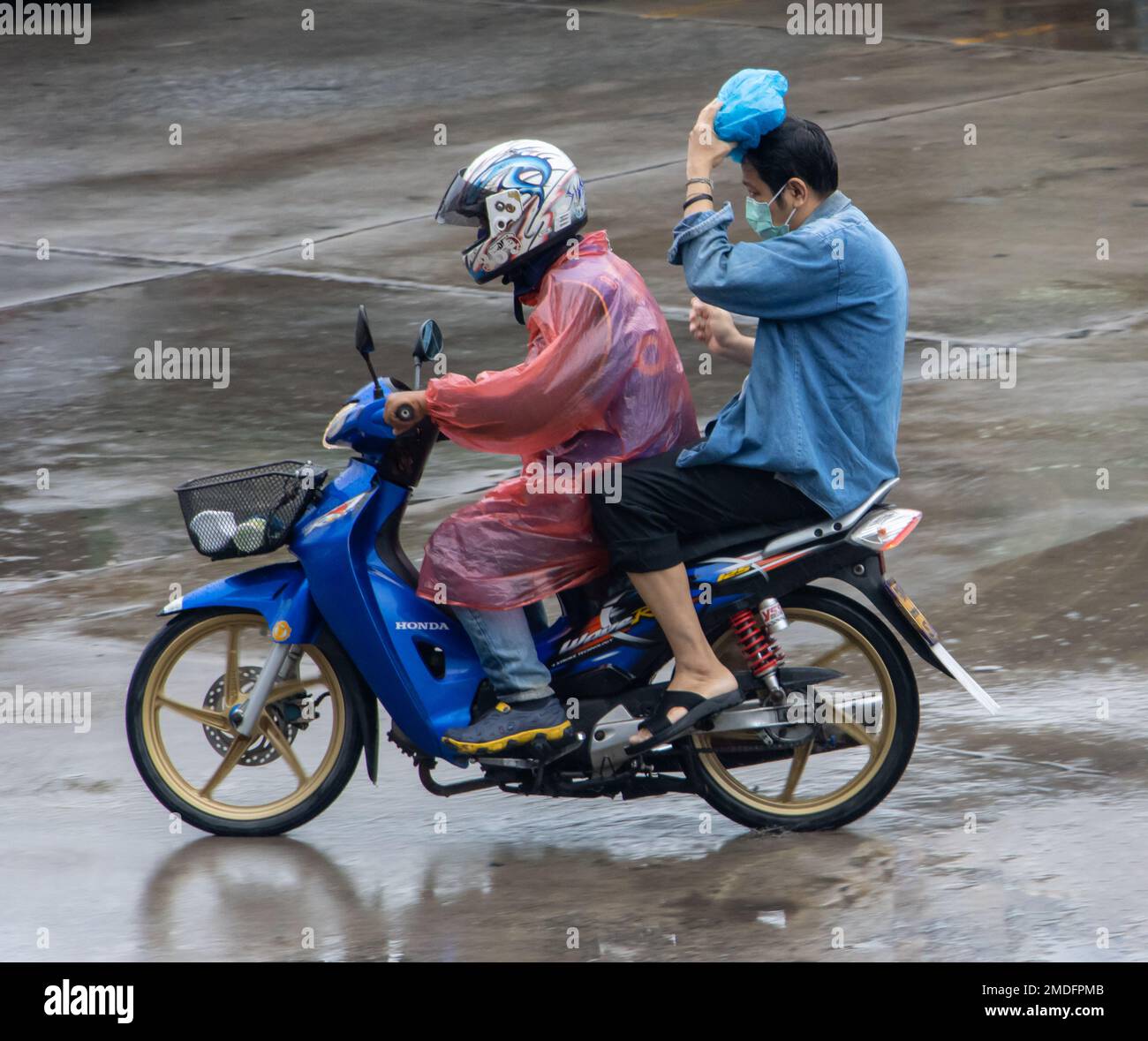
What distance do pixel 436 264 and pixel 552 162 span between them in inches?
272

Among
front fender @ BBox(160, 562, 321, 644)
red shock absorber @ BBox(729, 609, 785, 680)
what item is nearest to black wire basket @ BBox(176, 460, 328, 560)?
front fender @ BBox(160, 562, 321, 644)

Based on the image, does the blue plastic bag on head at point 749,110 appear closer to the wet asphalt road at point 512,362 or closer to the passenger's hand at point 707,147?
the passenger's hand at point 707,147

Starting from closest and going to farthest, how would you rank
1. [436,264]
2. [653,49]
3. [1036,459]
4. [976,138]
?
[1036,459] → [436,264] → [976,138] → [653,49]

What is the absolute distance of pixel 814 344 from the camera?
5.01m

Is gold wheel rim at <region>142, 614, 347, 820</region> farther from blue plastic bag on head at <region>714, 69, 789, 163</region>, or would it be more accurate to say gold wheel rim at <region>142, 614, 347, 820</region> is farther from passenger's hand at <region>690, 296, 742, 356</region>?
blue plastic bag on head at <region>714, 69, 789, 163</region>

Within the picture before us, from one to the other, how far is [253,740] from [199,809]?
0.77ft

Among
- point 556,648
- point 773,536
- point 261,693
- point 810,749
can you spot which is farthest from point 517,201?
point 810,749

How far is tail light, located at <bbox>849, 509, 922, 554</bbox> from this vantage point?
16.5 ft

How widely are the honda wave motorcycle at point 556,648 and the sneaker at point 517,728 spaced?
37 millimetres

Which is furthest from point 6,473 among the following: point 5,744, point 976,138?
point 976,138

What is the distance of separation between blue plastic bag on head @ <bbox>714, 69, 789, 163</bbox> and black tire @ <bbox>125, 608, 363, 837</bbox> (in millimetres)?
1649

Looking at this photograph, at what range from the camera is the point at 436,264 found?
1188cm

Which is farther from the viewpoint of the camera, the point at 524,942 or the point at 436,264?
the point at 436,264

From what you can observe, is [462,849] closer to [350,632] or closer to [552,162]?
[350,632]
